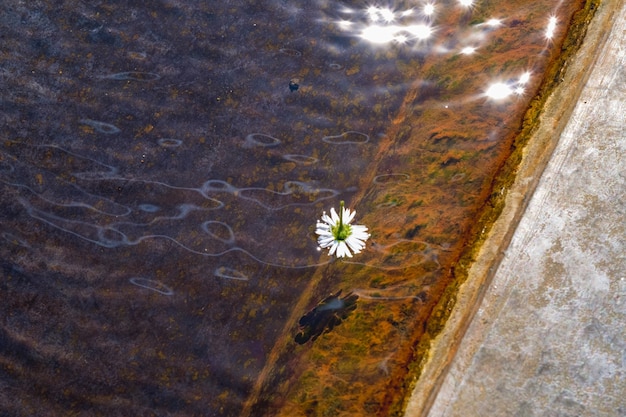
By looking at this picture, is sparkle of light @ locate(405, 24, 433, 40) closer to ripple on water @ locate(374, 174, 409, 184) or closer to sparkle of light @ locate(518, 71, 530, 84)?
sparkle of light @ locate(518, 71, 530, 84)

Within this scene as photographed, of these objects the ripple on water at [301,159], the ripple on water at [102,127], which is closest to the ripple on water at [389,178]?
the ripple on water at [301,159]

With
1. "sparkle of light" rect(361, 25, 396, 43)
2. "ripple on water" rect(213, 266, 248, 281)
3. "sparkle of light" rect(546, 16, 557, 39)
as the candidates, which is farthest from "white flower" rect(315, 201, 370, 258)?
"sparkle of light" rect(546, 16, 557, 39)

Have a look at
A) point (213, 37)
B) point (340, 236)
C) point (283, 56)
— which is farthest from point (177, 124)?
point (340, 236)

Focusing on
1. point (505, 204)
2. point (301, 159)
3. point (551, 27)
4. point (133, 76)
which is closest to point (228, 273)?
point (301, 159)

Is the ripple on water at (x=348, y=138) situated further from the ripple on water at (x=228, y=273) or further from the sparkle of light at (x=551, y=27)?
the sparkle of light at (x=551, y=27)

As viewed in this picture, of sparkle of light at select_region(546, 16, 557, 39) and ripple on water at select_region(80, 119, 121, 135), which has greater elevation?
sparkle of light at select_region(546, 16, 557, 39)

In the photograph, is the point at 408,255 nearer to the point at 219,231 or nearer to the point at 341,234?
the point at 341,234
